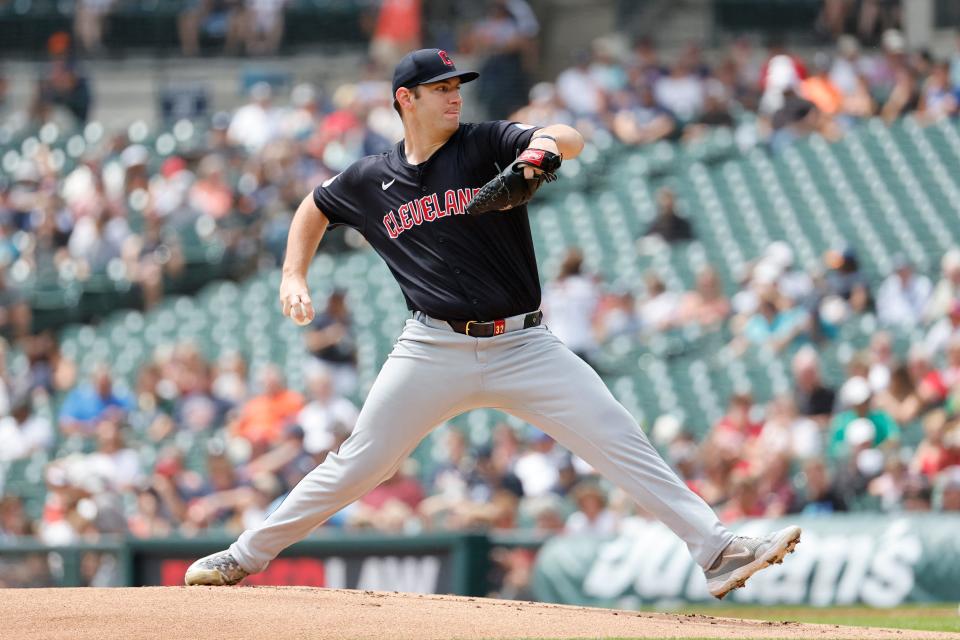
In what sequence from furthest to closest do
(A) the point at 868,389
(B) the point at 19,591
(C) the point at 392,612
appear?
(A) the point at 868,389 < (B) the point at 19,591 < (C) the point at 392,612

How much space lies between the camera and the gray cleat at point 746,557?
5.43m

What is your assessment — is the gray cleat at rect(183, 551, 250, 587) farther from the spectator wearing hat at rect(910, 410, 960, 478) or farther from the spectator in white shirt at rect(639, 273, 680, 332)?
the spectator in white shirt at rect(639, 273, 680, 332)

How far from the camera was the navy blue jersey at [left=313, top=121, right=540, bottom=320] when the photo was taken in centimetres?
555

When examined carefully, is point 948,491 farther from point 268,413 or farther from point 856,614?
point 268,413

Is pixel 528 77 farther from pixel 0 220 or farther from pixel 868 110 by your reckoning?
pixel 0 220

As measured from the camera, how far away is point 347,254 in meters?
16.5

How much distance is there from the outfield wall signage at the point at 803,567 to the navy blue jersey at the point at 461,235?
3.96 metres

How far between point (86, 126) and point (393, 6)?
3.95 metres

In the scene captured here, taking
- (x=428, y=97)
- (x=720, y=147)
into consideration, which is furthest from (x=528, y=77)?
(x=428, y=97)

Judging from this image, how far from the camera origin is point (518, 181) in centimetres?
513

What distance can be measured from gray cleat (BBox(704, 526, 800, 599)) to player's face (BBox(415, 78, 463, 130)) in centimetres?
173

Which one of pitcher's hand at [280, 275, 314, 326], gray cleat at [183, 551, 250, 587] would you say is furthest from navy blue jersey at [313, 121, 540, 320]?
gray cleat at [183, 551, 250, 587]

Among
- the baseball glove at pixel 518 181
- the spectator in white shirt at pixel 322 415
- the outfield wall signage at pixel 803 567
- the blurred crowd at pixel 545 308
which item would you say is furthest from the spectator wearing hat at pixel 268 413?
the baseball glove at pixel 518 181

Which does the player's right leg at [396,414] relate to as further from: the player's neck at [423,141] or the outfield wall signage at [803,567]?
the outfield wall signage at [803,567]
